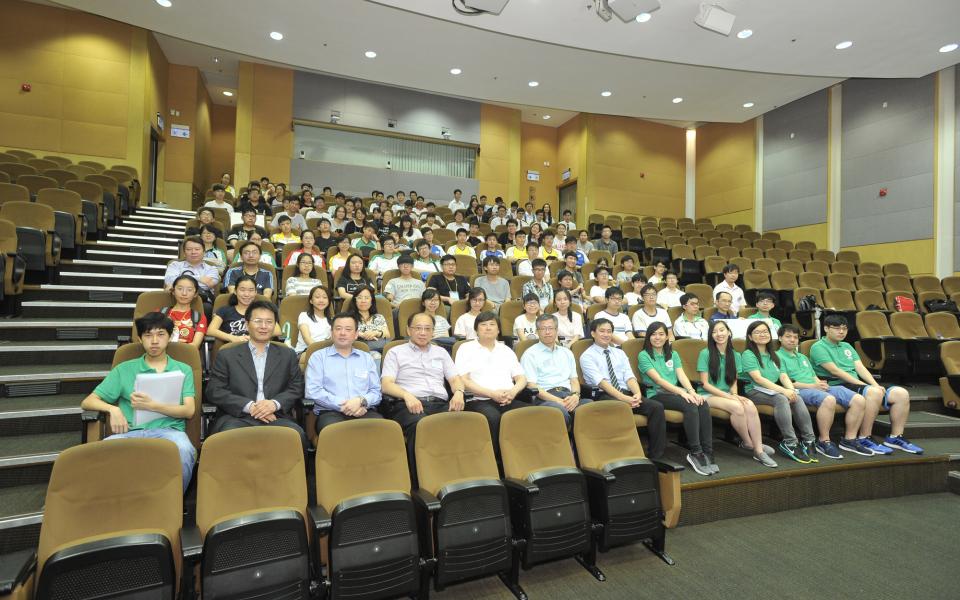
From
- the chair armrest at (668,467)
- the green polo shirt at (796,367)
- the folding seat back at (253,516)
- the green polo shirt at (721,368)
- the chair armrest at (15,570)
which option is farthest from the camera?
the green polo shirt at (796,367)

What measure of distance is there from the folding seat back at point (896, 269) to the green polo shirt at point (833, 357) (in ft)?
16.0

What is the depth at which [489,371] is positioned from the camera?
2.89 meters

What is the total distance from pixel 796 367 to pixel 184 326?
13.8 feet

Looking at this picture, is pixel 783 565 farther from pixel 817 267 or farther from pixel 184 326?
pixel 817 267

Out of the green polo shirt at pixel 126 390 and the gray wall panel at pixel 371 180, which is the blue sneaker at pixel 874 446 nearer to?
the green polo shirt at pixel 126 390

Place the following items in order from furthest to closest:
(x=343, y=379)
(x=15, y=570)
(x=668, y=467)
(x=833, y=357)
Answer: (x=833, y=357)
(x=343, y=379)
(x=668, y=467)
(x=15, y=570)

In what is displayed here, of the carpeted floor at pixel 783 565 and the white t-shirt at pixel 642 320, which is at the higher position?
the white t-shirt at pixel 642 320

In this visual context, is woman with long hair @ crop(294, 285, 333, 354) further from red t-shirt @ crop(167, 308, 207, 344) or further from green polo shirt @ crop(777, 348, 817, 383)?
green polo shirt @ crop(777, 348, 817, 383)

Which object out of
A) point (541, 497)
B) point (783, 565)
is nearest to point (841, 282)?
point (783, 565)

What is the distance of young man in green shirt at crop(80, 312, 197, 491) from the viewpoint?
198 cm

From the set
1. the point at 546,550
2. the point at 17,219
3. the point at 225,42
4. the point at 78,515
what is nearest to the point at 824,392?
the point at 546,550

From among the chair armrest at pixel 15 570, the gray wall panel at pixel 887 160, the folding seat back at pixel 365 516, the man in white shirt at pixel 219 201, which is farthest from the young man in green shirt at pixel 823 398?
the man in white shirt at pixel 219 201

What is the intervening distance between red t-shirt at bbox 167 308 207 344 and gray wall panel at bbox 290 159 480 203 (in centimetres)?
767

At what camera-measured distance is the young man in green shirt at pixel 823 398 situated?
10.4 ft
